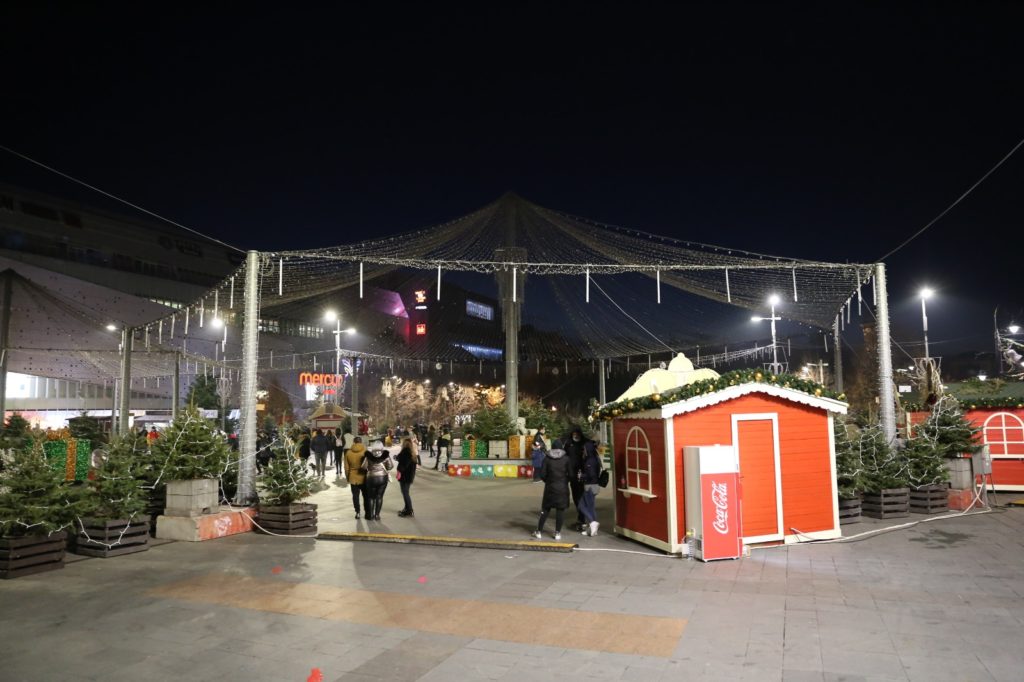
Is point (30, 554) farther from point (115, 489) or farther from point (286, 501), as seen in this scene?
point (286, 501)

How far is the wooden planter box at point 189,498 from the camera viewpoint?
10.2m

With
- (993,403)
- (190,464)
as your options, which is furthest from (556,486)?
(993,403)

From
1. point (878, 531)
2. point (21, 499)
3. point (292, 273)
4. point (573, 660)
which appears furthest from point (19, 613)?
point (878, 531)

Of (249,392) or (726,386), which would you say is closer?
(726,386)

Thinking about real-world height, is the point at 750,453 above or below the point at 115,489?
above

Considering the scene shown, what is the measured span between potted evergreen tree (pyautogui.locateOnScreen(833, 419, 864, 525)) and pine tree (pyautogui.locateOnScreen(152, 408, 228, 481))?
10.4 meters

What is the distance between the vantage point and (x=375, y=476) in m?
11.9

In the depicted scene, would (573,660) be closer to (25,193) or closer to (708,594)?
(708,594)

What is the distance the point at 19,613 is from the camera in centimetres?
619

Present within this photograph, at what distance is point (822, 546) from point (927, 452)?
4.27 meters

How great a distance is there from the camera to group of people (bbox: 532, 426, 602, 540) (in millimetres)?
9492

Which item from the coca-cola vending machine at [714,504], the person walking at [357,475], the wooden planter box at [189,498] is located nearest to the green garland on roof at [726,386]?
the coca-cola vending machine at [714,504]

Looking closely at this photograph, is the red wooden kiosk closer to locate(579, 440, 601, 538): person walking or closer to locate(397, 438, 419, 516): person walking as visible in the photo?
locate(579, 440, 601, 538): person walking

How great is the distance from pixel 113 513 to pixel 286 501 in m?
2.53
